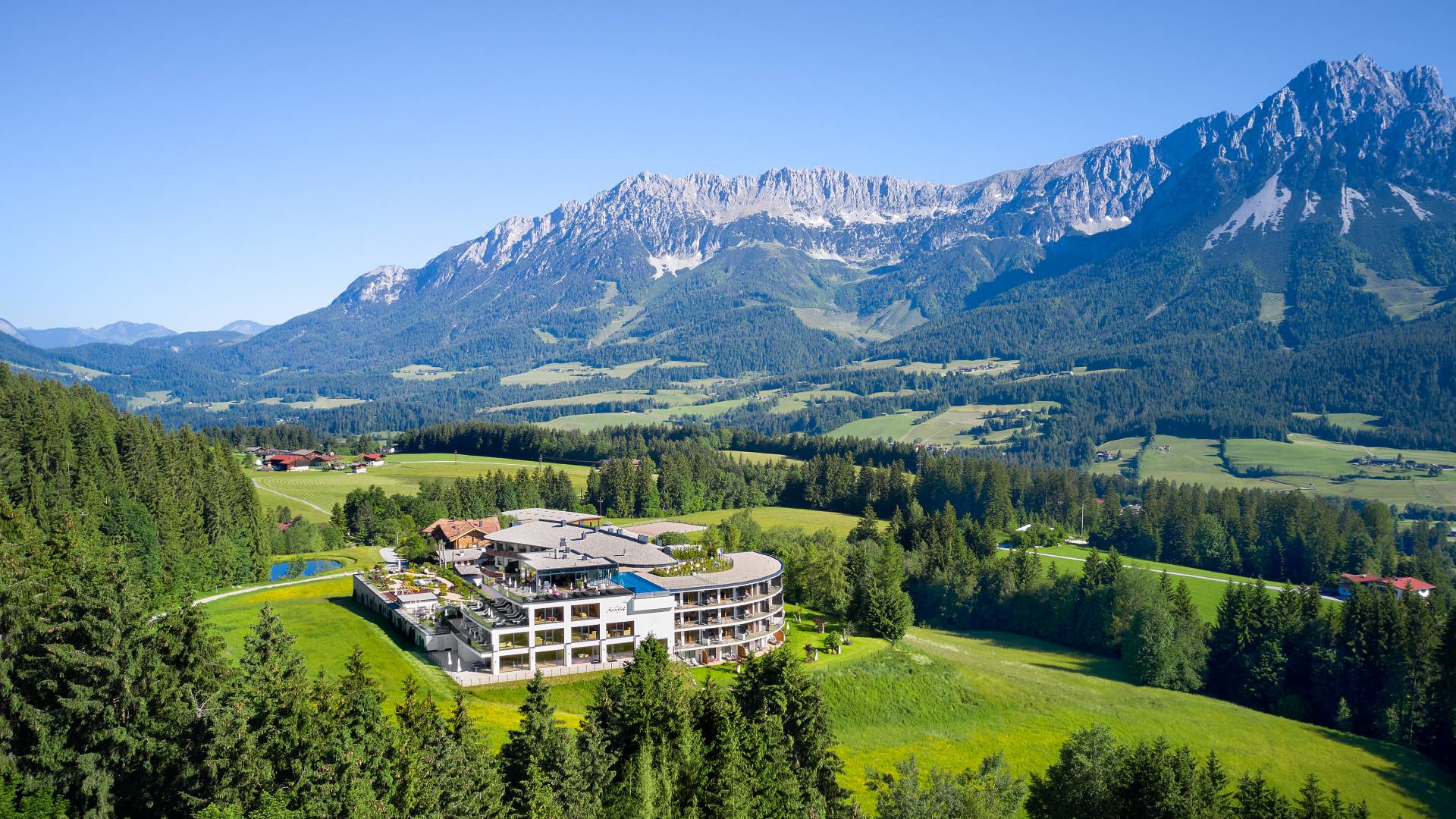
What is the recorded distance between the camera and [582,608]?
2734 inches

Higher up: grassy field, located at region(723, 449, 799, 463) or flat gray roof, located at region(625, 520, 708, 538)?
flat gray roof, located at region(625, 520, 708, 538)

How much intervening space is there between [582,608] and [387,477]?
107108 millimetres

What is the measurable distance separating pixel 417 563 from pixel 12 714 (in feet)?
208

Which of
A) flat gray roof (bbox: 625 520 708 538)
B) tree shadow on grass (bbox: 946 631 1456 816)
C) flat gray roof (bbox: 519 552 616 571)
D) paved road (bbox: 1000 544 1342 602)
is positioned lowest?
tree shadow on grass (bbox: 946 631 1456 816)

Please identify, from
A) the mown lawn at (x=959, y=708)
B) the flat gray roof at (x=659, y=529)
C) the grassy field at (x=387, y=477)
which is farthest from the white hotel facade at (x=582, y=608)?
the grassy field at (x=387, y=477)

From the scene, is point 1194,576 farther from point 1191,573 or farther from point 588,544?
point 588,544

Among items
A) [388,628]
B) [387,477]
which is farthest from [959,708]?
[387,477]

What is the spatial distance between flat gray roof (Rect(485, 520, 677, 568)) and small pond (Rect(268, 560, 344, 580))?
21808 millimetres

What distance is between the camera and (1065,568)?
124 meters

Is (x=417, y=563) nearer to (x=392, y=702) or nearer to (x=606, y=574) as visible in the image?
(x=606, y=574)

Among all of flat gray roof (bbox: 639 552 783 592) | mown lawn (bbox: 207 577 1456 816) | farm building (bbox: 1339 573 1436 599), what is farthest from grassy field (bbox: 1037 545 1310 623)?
flat gray roof (bbox: 639 552 783 592)

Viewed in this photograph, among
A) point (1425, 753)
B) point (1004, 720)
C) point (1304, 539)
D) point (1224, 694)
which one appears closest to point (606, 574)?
A: point (1004, 720)

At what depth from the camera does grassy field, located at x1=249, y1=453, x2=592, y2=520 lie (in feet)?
469

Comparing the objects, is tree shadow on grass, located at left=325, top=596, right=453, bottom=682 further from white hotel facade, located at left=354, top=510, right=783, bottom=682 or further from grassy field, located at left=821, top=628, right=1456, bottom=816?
grassy field, located at left=821, top=628, right=1456, bottom=816
